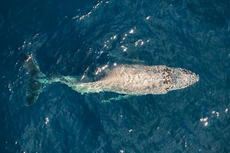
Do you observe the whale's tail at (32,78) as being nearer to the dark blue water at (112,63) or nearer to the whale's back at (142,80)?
the dark blue water at (112,63)

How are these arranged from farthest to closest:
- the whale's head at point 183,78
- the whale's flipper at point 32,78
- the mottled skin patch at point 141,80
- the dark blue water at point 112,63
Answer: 1. the whale's flipper at point 32,78
2. the whale's head at point 183,78
3. the dark blue water at point 112,63
4. the mottled skin patch at point 141,80

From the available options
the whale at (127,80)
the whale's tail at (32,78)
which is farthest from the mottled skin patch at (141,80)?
the whale's tail at (32,78)

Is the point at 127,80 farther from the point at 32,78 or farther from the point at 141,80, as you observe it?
the point at 32,78

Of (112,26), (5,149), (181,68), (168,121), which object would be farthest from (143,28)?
(5,149)

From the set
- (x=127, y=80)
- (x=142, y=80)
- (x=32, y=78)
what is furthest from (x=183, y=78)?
(x=32, y=78)

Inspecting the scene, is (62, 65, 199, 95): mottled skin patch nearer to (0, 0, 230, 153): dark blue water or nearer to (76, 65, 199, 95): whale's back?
(76, 65, 199, 95): whale's back

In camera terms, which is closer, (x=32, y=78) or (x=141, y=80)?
(x=141, y=80)
